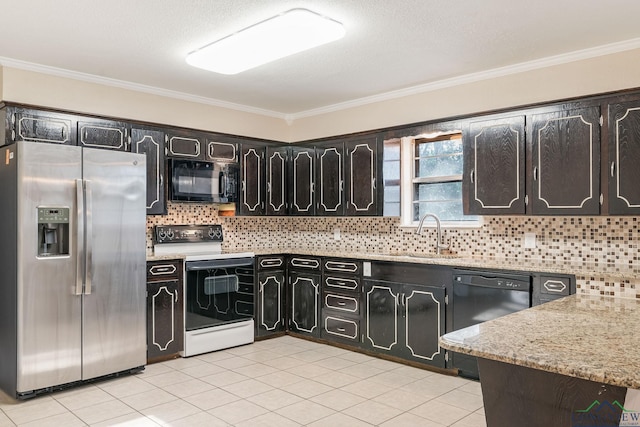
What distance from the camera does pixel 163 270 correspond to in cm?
445

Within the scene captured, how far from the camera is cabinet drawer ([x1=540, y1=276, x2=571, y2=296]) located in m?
3.44

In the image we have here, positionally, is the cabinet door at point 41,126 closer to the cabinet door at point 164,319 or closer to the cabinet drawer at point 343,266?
the cabinet door at point 164,319

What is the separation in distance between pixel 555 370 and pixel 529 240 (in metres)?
3.02

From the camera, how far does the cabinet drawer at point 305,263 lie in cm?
513

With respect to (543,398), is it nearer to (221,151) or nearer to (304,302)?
(304,302)

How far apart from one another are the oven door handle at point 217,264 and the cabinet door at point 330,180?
100cm

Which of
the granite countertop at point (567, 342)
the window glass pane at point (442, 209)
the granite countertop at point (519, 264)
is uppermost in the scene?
the window glass pane at point (442, 209)

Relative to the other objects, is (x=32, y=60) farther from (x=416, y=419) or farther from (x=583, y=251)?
(x=583, y=251)

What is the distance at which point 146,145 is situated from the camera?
15.1 feet

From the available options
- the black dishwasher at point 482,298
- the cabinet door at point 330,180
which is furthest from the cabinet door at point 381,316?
the cabinet door at point 330,180

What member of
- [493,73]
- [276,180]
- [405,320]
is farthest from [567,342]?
[276,180]

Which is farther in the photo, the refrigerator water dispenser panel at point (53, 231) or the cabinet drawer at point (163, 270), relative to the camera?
the cabinet drawer at point (163, 270)

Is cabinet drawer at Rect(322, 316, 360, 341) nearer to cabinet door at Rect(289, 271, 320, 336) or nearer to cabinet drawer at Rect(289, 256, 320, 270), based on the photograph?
cabinet door at Rect(289, 271, 320, 336)

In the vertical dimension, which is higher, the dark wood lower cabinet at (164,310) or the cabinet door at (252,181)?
the cabinet door at (252,181)
